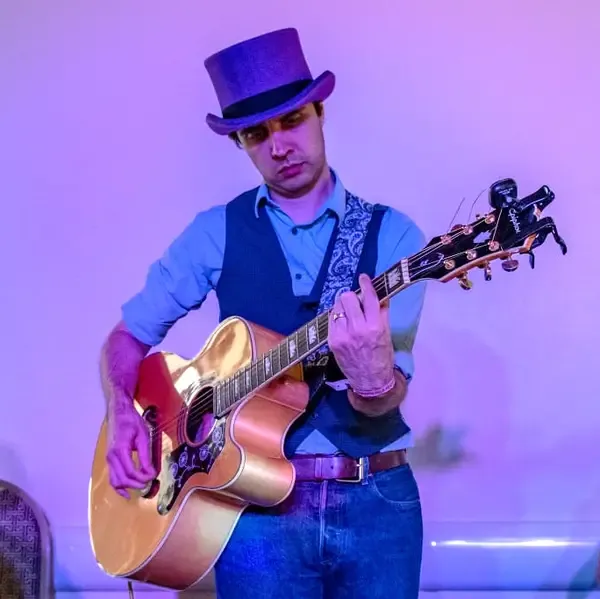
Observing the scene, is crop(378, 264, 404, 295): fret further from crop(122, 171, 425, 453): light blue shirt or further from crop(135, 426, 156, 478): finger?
crop(135, 426, 156, 478): finger

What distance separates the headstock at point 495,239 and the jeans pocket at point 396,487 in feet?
1.24

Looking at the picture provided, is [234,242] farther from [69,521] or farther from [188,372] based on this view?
[69,521]

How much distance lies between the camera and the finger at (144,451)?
1645 mm

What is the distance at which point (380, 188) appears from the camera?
231 cm

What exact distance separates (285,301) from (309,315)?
5cm

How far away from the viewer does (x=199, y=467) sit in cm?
151

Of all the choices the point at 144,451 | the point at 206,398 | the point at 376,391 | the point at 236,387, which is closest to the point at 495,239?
the point at 376,391

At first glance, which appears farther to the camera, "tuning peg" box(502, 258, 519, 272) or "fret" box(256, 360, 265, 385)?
"fret" box(256, 360, 265, 385)

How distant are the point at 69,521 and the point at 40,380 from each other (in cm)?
Answer: 40

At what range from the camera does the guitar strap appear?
1493 mm

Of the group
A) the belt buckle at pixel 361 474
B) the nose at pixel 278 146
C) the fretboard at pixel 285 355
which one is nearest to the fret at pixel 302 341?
the fretboard at pixel 285 355

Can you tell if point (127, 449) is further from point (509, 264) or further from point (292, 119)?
point (509, 264)

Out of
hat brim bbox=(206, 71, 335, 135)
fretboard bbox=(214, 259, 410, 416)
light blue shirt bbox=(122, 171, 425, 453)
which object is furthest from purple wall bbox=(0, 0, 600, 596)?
fretboard bbox=(214, 259, 410, 416)

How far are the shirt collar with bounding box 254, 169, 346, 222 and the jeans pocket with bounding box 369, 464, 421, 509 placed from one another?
1.46 ft
